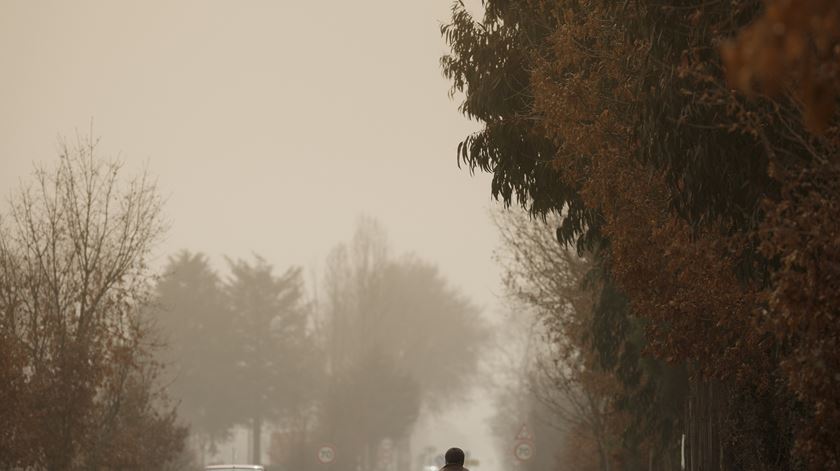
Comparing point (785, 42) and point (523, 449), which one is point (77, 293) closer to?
point (523, 449)

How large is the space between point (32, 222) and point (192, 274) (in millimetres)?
50459

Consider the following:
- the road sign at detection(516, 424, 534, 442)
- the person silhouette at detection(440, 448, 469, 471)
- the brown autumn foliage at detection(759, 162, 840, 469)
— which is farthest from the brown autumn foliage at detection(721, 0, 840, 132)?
the road sign at detection(516, 424, 534, 442)

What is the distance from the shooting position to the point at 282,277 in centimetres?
8100

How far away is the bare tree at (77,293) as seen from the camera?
81.7ft

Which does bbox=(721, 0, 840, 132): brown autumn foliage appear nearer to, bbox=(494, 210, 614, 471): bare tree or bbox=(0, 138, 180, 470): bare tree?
bbox=(494, 210, 614, 471): bare tree

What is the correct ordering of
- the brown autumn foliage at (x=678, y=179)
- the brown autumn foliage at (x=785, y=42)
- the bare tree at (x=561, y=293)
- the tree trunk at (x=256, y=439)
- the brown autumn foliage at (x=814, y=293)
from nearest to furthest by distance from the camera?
the brown autumn foliage at (x=785, y=42), the brown autumn foliage at (x=814, y=293), the brown autumn foliage at (x=678, y=179), the bare tree at (x=561, y=293), the tree trunk at (x=256, y=439)

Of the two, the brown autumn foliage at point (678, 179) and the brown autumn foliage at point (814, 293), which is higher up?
the brown autumn foliage at point (678, 179)

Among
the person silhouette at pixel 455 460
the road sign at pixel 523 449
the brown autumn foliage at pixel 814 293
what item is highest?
the road sign at pixel 523 449

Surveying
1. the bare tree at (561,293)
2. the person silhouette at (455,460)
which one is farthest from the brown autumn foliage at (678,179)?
the bare tree at (561,293)

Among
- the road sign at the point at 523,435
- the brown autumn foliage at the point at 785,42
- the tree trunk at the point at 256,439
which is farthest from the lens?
the tree trunk at the point at 256,439

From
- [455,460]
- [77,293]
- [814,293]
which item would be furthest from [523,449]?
[814,293]

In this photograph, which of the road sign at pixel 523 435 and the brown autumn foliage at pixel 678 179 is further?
the road sign at pixel 523 435

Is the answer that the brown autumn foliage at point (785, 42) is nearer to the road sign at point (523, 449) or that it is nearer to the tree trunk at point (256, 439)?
the road sign at point (523, 449)

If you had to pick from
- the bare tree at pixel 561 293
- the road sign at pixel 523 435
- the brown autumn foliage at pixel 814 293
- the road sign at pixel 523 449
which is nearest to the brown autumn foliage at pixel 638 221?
the brown autumn foliage at pixel 814 293
